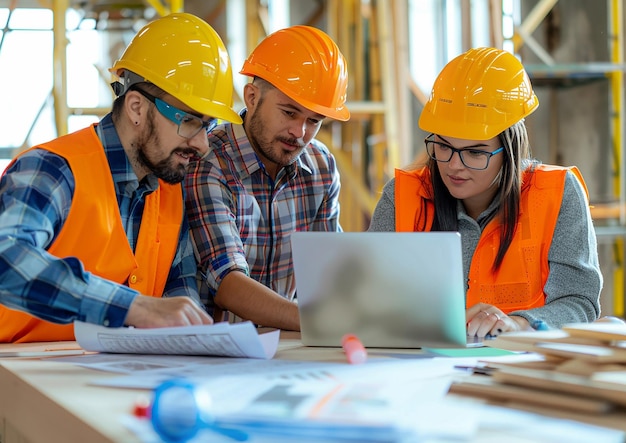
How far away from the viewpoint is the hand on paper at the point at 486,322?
7.55 feet

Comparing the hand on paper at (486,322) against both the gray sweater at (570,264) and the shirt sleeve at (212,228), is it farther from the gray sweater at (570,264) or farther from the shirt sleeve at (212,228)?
the shirt sleeve at (212,228)

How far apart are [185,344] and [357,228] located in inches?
195

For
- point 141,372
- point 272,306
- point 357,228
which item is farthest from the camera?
point 357,228

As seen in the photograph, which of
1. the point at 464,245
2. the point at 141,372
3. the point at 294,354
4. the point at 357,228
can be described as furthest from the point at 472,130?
the point at 357,228

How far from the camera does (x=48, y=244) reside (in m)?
2.37

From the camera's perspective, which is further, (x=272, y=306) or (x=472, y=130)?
(x=472, y=130)

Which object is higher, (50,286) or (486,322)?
(50,286)

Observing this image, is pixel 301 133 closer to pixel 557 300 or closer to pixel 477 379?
pixel 557 300

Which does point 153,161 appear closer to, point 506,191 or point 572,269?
point 506,191

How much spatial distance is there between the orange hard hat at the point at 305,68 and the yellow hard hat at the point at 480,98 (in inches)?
14.4

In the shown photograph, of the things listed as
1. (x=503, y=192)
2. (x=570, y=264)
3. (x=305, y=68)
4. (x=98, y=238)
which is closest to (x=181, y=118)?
(x=98, y=238)

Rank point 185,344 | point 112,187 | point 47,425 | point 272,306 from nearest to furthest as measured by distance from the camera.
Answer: point 47,425 < point 185,344 < point 112,187 < point 272,306

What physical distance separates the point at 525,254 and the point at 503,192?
21 centimetres

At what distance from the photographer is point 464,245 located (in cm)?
299
